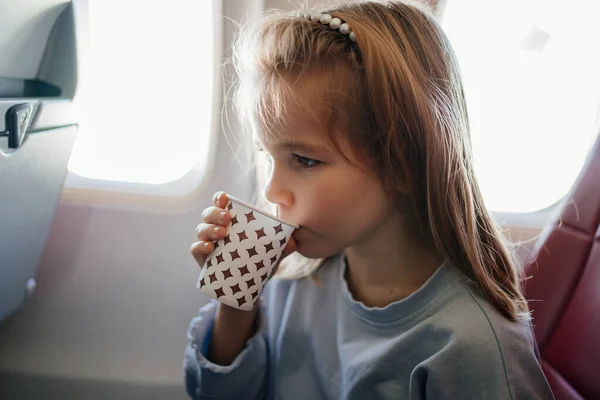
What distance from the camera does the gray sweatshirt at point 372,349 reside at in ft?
2.19

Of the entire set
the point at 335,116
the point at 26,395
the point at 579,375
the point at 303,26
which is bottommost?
the point at 26,395

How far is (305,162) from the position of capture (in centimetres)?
69

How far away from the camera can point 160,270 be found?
3.72 ft

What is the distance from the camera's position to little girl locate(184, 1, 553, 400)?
661mm

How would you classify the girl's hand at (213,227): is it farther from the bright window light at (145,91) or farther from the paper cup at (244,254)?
the bright window light at (145,91)

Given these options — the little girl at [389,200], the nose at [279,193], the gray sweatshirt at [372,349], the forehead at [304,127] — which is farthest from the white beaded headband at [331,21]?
the gray sweatshirt at [372,349]

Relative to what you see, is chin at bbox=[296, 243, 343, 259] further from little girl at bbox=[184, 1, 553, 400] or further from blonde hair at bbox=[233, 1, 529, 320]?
blonde hair at bbox=[233, 1, 529, 320]

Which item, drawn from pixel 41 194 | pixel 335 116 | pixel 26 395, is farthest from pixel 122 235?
pixel 335 116

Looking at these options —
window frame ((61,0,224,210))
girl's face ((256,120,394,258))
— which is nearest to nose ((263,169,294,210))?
girl's face ((256,120,394,258))

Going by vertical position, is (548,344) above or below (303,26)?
below

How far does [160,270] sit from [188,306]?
0.12 meters

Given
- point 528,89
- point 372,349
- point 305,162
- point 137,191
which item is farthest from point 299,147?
point 528,89

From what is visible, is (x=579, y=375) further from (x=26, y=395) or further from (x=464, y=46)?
(x=26, y=395)

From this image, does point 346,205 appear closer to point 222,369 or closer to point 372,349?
point 372,349
